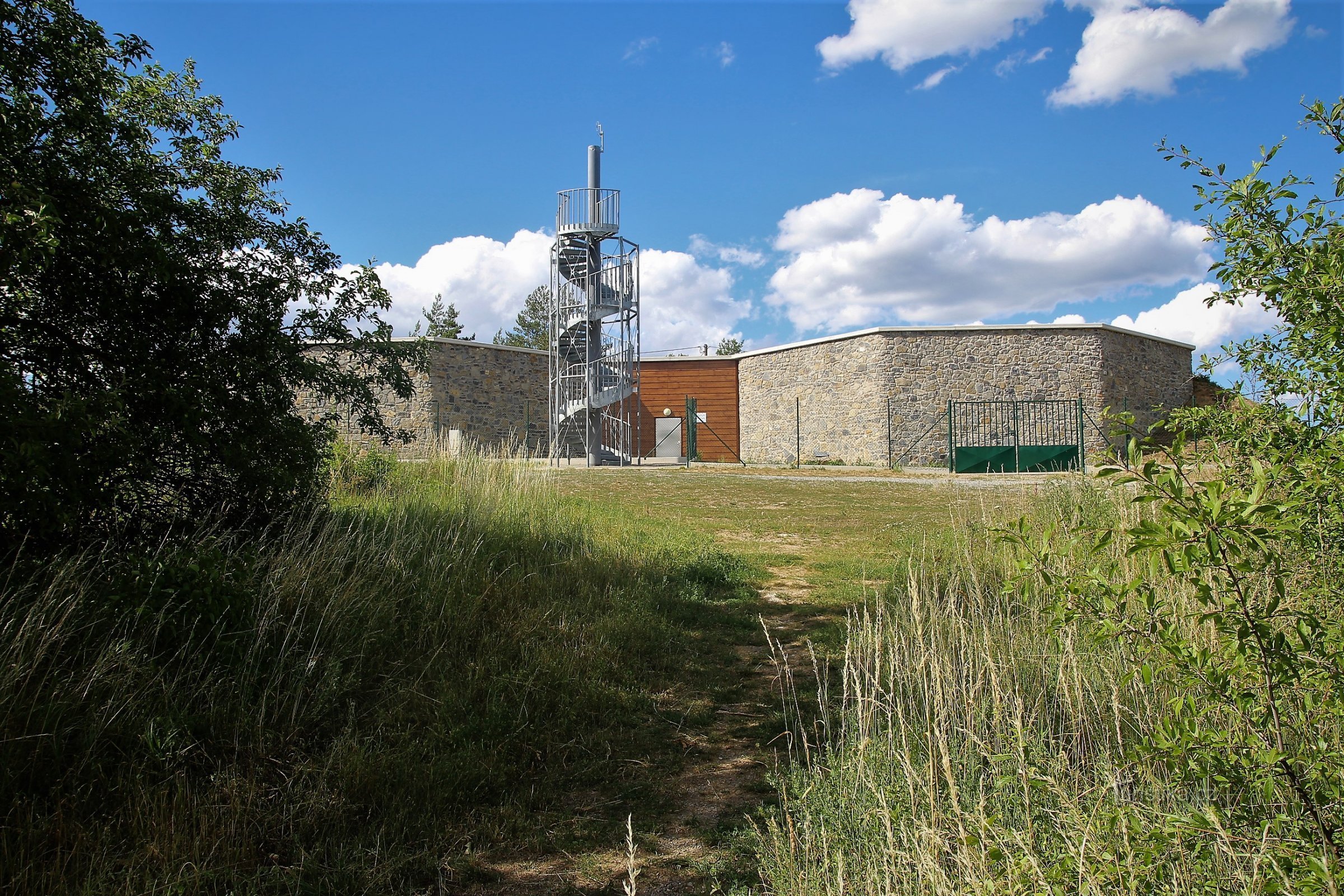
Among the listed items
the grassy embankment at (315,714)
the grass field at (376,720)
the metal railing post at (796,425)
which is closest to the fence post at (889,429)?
the metal railing post at (796,425)

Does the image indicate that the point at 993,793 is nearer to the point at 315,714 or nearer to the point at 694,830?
the point at 694,830

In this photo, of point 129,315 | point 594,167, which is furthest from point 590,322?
point 129,315

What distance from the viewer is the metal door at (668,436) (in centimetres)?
3069

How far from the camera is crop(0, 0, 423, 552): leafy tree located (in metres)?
3.55

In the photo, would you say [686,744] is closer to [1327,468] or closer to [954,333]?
[1327,468]

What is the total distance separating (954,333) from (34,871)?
2808cm

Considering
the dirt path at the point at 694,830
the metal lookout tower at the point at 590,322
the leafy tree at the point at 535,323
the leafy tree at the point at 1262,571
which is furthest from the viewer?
the leafy tree at the point at 535,323

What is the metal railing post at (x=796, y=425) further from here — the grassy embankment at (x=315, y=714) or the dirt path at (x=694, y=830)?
the dirt path at (x=694, y=830)

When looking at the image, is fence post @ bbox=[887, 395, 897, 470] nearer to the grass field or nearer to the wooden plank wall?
the wooden plank wall

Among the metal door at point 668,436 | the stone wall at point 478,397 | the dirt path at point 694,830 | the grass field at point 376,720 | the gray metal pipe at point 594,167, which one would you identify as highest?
the gray metal pipe at point 594,167

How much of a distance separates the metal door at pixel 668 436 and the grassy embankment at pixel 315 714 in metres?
25.0

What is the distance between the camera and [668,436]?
31.0m

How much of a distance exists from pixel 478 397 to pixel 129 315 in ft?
84.5

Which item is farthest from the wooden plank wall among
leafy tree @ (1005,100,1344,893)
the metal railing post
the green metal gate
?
leafy tree @ (1005,100,1344,893)
